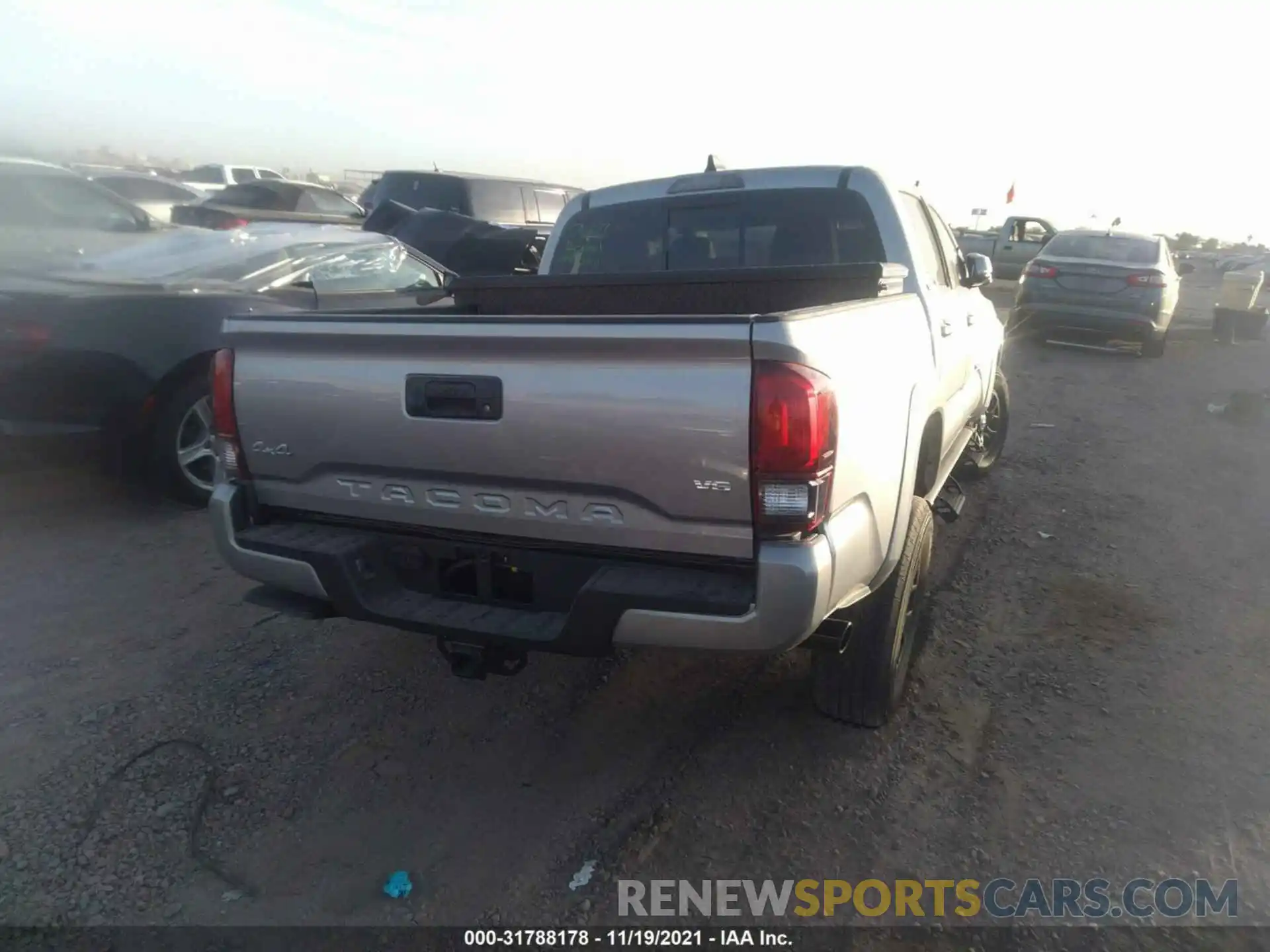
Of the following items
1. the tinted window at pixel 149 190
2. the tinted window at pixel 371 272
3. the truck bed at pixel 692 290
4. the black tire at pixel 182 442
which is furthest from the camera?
the tinted window at pixel 149 190

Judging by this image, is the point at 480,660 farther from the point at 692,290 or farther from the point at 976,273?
the point at 976,273

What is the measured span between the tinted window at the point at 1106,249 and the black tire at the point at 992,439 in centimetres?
664

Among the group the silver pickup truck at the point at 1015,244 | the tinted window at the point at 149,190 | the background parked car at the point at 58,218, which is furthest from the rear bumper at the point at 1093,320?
the tinted window at the point at 149,190

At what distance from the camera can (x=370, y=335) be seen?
2602 mm

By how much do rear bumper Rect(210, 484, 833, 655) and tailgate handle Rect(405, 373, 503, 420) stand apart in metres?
0.41

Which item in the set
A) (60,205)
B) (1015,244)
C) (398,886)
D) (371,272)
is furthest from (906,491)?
(1015,244)

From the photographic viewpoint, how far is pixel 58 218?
6.48 m

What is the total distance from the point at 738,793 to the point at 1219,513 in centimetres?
450

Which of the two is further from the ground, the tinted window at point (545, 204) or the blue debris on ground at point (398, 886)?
the tinted window at point (545, 204)

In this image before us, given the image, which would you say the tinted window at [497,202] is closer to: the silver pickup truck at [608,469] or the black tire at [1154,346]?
the black tire at [1154,346]

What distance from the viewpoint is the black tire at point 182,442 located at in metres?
4.88

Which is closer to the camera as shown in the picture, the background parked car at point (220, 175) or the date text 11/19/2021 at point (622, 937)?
the date text 11/19/2021 at point (622, 937)

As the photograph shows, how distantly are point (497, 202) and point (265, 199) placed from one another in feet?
13.6

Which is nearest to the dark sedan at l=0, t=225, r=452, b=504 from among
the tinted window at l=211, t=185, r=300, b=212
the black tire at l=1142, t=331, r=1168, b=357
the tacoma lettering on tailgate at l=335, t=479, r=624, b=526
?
the tacoma lettering on tailgate at l=335, t=479, r=624, b=526
